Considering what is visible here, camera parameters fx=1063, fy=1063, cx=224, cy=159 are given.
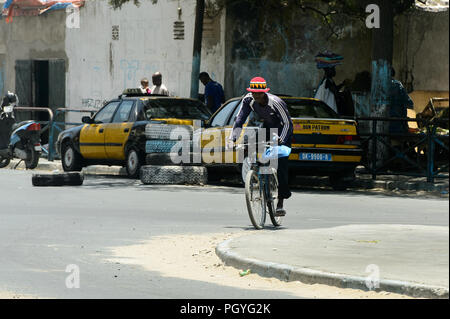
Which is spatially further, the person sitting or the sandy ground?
the person sitting

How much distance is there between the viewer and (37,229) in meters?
12.4

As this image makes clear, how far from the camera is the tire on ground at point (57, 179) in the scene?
734 inches

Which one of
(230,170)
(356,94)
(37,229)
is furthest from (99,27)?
(37,229)

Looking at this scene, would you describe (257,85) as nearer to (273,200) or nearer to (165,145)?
(273,200)

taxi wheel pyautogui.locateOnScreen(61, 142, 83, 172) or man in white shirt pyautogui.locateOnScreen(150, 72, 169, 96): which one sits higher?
man in white shirt pyautogui.locateOnScreen(150, 72, 169, 96)

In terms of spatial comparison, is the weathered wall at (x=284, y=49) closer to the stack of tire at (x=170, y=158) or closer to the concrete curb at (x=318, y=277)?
the stack of tire at (x=170, y=158)

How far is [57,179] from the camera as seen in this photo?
18766 millimetres

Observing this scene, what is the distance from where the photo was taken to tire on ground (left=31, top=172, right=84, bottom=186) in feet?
61.2

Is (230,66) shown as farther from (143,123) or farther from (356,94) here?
(143,123)

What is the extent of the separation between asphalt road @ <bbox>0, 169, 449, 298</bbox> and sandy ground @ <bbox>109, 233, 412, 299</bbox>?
20cm

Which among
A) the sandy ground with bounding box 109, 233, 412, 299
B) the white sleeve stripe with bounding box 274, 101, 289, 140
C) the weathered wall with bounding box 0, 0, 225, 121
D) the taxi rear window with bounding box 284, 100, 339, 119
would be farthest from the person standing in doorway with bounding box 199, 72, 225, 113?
the sandy ground with bounding box 109, 233, 412, 299

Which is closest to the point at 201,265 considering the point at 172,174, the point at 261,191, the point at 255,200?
the point at 255,200

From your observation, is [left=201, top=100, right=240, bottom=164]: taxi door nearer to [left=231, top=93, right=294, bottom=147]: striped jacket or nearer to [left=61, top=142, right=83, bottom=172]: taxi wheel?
[left=61, top=142, right=83, bottom=172]: taxi wheel
